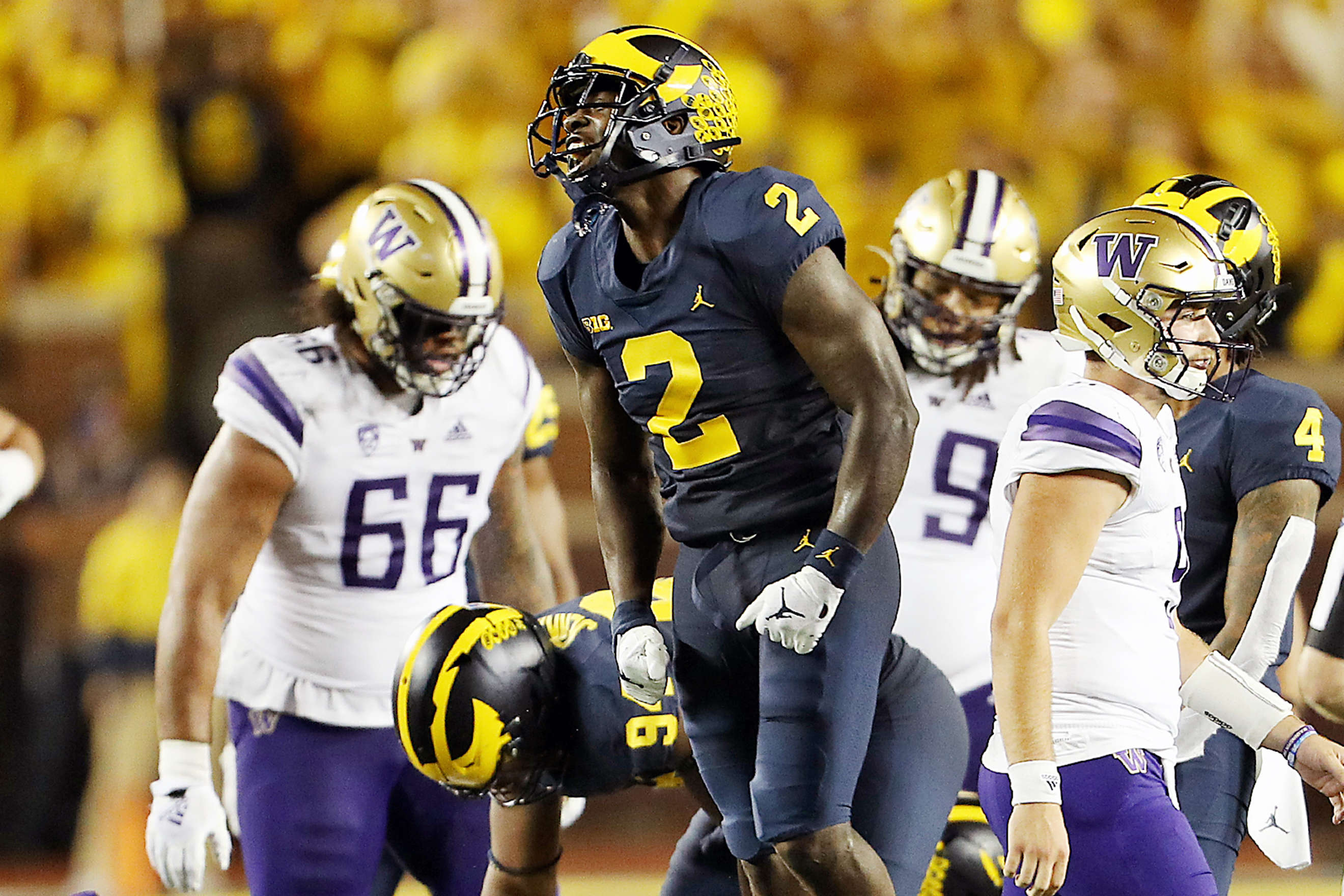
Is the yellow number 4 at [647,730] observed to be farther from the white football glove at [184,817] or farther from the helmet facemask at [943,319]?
the helmet facemask at [943,319]

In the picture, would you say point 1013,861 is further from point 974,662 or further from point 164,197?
point 164,197

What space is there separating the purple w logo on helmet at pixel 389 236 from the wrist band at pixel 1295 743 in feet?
5.69

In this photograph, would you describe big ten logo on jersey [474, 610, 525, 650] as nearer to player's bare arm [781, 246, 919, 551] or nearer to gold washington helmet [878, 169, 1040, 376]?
player's bare arm [781, 246, 919, 551]

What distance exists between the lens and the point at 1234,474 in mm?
2557

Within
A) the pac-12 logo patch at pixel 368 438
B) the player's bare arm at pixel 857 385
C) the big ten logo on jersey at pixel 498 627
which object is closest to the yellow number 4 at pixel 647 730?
the big ten logo on jersey at pixel 498 627

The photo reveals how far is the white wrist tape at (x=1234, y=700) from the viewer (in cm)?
213

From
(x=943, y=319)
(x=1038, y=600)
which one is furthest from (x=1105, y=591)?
(x=943, y=319)

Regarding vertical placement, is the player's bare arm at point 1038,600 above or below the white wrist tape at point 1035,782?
above

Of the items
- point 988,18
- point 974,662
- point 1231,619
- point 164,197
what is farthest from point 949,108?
point 1231,619

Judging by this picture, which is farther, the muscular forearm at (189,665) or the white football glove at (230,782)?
the white football glove at (230,782)

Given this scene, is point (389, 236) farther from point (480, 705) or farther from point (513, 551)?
point (480, 705)

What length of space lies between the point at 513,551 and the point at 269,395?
62 cm

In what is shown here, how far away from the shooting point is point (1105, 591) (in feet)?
6.11

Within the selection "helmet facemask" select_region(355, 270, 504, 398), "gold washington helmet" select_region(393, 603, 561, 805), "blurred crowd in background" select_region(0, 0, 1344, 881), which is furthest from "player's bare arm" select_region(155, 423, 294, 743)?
"blurred crowd in background" select_region(0, 0, 1344, 881)
